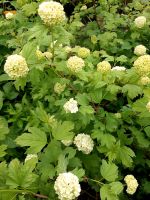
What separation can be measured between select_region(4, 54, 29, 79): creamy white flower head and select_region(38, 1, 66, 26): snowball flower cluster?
12.1 inches

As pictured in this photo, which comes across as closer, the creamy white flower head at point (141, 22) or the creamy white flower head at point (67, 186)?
the creamy white flower head at point (67, 186)

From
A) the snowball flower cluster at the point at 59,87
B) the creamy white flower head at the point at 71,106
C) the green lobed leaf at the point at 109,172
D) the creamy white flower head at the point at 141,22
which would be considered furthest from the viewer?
the creamy white flower head at the point at 141,22

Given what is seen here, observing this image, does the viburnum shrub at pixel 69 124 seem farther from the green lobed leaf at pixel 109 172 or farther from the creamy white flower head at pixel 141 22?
the creamy white flower head at pixel 141 22

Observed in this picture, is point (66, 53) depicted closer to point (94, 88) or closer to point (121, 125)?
point (94, 88)

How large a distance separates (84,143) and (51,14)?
91 centimetres

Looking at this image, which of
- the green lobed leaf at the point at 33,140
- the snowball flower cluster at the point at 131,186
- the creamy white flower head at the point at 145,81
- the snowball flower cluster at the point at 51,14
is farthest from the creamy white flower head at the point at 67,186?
the snowball flower cluster at the point at 51,14

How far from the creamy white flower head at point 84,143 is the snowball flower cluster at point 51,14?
0.82 m

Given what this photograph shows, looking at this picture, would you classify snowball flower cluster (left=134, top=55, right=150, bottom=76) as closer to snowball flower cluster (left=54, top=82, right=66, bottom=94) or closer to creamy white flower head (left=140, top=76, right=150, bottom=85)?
creamy white flower head (left=140, top=76, right=150, bottom=85)

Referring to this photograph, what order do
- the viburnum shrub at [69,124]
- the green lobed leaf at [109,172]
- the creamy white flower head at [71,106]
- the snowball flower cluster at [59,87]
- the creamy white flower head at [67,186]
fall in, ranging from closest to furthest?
the creamy white flower head at [67,186] → the viburnum shrub at [69,124] → the green lobed leaf at [109,172] → the creamy white flower head at [71,106] → the snowball flower cluster at [59,87]

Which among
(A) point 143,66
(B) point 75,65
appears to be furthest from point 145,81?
(B) point 75,65

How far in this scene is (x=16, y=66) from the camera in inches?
91.0

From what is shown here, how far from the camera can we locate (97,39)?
3.91 m

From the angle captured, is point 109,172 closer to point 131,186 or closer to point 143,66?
point 131,186

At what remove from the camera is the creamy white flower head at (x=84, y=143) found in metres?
2.45
